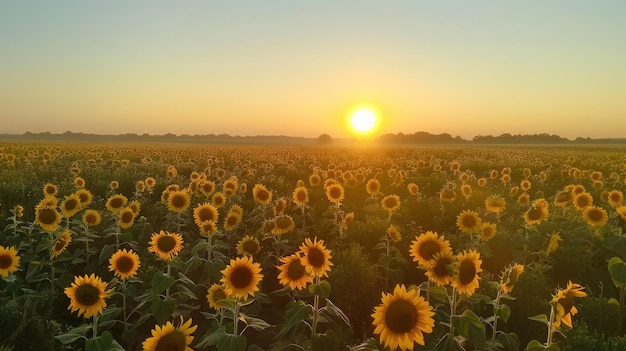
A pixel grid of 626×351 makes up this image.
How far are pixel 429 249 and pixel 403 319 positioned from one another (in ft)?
3.67

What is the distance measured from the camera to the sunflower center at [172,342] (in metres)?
2.92

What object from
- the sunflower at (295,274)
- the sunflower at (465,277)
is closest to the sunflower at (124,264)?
the sunflower at (295,274)

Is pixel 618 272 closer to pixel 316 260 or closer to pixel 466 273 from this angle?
Answer: pixel 466 273

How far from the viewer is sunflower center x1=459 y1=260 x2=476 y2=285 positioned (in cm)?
338

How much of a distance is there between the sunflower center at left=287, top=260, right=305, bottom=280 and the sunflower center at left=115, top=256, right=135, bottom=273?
6.03 feet

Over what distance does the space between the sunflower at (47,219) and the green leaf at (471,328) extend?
17.2ft

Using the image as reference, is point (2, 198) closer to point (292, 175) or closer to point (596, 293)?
point (292, 175)

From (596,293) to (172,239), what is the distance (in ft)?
18.6

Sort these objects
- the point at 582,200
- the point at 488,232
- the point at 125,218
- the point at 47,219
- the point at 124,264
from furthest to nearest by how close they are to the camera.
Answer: the point at 582,200, the point at 125,218, the point at 488,232, the point at 47,219, the point at 124,264

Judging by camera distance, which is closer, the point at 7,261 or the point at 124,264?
the point at 124,264

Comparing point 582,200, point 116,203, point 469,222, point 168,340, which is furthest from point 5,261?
point 582,200

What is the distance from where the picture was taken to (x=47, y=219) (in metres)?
5.98

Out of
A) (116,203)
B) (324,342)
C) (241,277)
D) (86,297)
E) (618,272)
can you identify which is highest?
(116,203)

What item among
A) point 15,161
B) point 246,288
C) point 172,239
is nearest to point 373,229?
point 172,239
